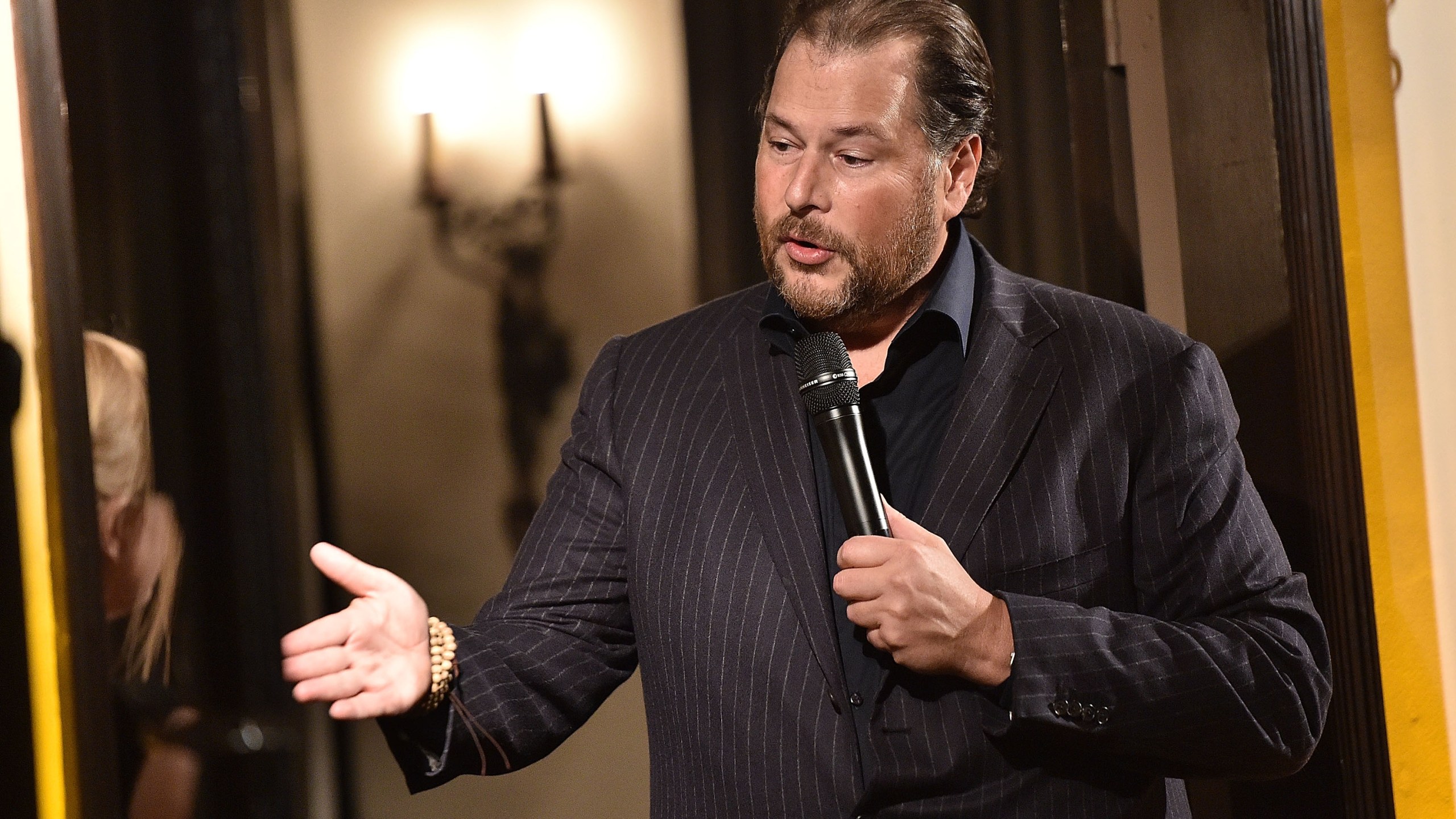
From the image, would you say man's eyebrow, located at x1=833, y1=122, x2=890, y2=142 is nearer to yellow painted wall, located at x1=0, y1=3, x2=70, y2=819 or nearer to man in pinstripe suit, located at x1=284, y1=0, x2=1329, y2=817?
man in pinstripe suit, located at x1=284, y1=0, x2=1329, y2=817

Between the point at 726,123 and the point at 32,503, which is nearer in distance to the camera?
the point at 32,503

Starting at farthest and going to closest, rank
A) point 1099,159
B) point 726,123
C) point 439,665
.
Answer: point 726,123 → point 1099,159 → point 439,665

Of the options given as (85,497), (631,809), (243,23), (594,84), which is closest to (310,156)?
(594,84)

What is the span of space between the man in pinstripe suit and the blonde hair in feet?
0.49

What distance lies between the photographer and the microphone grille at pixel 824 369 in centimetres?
133

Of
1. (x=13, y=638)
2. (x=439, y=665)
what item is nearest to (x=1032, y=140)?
(x=439, y=665)

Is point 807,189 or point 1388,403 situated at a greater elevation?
point 807,189

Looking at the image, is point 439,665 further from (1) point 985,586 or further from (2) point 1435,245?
(2) point 1435,245

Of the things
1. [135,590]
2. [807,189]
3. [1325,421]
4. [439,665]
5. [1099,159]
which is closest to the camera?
[135,590]

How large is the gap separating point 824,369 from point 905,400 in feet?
0.83

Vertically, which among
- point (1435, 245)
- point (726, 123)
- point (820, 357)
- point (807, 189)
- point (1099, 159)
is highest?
point (726, 123)

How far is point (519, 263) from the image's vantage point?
8.73 ft

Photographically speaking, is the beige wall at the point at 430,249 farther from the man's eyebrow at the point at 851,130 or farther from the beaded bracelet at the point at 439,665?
the beaded bracelet at the point at 439,665

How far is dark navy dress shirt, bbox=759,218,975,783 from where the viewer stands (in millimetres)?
1472
